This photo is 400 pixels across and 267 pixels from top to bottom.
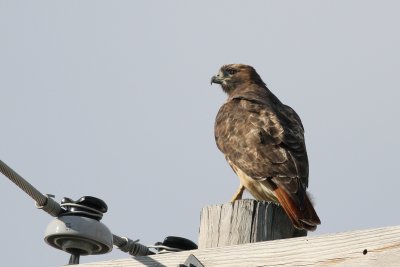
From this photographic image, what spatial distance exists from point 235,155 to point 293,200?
4.91ft

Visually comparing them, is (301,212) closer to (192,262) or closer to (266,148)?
(266,148)

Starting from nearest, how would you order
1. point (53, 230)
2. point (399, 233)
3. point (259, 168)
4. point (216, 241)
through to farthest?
point (399, 233)
point (216, 241)
point (53, 230)
point (259, 168)

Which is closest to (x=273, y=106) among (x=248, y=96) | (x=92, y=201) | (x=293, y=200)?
(x=248, y=96)

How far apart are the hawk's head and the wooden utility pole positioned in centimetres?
519

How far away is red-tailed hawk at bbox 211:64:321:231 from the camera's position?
557 centimetres

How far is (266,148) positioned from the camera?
6.34 m

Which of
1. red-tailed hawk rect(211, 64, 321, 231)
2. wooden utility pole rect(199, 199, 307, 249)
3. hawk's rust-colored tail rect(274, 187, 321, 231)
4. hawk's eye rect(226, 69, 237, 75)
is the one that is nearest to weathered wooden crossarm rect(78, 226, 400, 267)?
wooden utility pole rect(199, 199, 307, 249)

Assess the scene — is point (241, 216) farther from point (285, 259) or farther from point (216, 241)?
point (285, 259)

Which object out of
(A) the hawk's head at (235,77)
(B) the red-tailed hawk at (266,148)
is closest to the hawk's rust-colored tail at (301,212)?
(B) the red-tailed hawk at (266,148)

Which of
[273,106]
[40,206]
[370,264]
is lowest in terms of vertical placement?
Result: [370,264]

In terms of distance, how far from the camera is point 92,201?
3.71m

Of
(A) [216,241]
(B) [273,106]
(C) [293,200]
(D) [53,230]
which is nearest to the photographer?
(A) [216,241]

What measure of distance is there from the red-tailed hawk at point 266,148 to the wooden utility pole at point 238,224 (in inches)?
52.5

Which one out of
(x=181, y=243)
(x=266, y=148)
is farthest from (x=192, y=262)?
(x=266, y=148)
